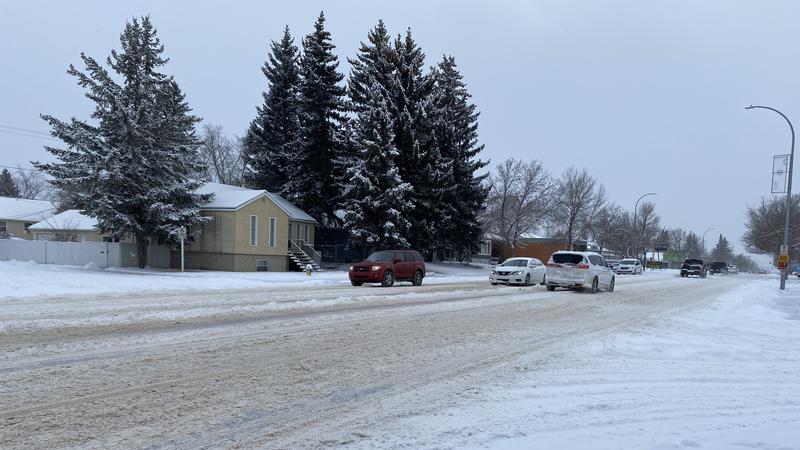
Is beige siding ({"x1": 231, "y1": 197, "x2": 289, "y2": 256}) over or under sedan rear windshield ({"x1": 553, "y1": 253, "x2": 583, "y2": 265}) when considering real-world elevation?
over

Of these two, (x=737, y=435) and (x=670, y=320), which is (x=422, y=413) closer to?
(x=737, y=435)

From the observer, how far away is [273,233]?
1531 inches

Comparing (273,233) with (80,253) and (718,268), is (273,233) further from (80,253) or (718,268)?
(718,268)

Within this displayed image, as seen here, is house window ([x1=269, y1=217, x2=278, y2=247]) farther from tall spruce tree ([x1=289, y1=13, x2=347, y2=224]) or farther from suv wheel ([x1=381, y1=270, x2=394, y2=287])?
suv wheel ([x1=381, y1=270, x2=394, y2=287])

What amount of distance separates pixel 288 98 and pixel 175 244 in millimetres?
15527

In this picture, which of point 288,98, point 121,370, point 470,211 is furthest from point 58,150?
point 121,370

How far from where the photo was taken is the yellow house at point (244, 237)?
1439 inches

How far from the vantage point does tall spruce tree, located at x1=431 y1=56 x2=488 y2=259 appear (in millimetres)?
44469

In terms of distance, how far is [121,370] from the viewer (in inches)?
306

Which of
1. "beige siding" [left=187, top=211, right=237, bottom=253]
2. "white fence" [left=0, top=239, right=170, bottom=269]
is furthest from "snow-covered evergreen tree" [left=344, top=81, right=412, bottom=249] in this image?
"white fence" [left=0, top=239, right=170, bottom=269]

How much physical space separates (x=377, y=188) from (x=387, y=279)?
1361 centimetres

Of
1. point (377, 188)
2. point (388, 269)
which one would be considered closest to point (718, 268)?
point (377, 188)

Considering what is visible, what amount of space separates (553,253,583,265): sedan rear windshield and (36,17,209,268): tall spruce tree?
20283 mm

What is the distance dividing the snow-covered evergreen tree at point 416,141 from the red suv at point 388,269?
12.7m
